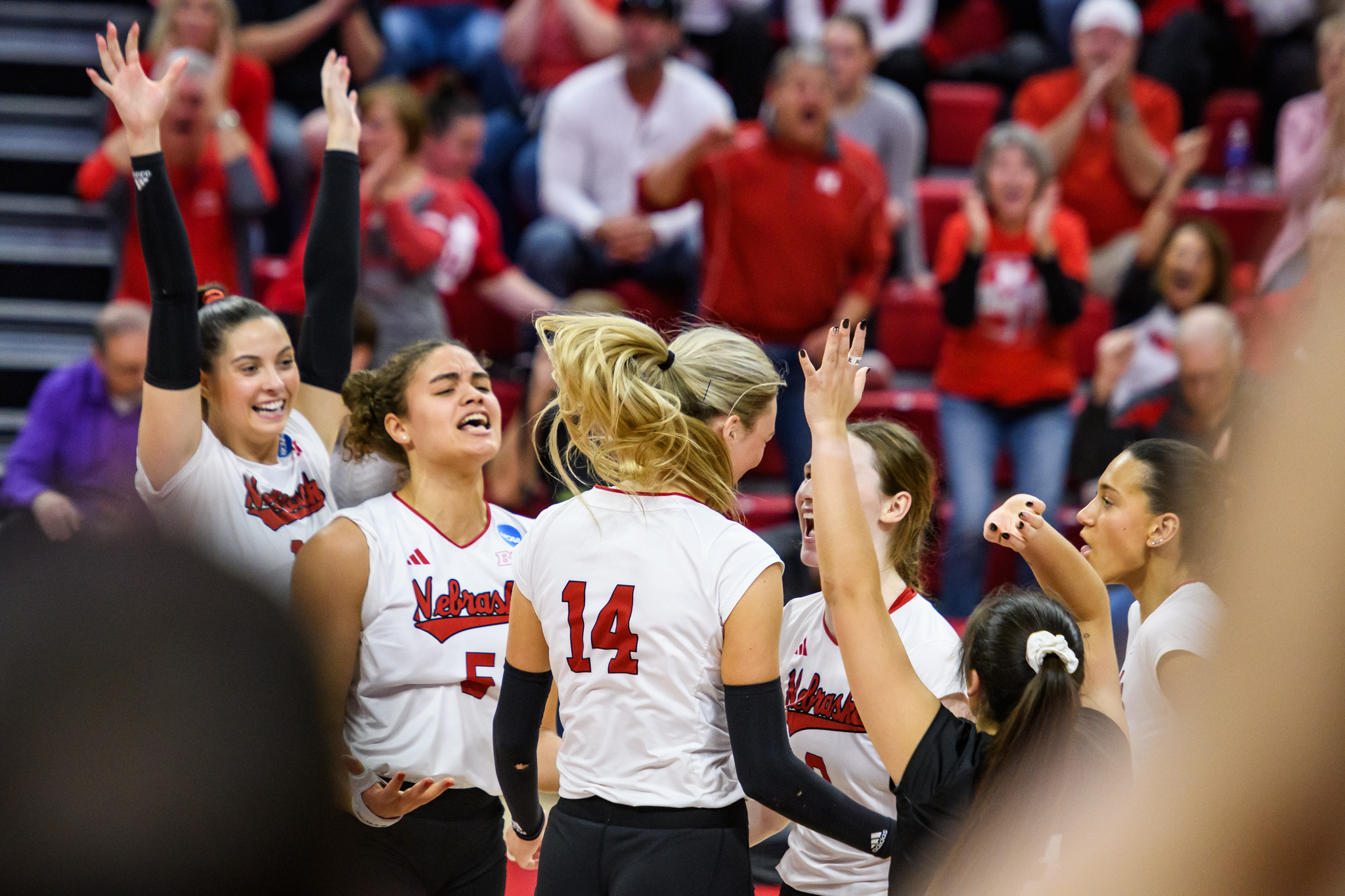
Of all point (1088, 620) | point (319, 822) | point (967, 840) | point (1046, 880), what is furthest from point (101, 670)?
point (1088, 620)

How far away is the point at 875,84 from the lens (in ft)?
18.6

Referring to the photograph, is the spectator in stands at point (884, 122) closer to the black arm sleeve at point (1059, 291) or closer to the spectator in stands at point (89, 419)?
the black arm sleeve at point (1059, 291)

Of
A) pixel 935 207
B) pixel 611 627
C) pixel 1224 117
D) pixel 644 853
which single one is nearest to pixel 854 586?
pixel 611 627

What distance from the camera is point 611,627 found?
1.72 m

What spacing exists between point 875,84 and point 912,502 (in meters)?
3.96

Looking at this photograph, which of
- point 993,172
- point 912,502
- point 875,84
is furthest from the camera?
point 875,84

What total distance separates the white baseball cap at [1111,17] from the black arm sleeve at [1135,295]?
1.04 m

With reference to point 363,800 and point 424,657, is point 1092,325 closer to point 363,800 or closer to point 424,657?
point 424,657

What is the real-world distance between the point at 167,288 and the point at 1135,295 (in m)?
4.23

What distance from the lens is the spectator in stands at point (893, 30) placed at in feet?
19.6

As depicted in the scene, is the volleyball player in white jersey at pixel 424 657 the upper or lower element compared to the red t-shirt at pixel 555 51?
lower

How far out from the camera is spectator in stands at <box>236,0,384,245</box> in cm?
552

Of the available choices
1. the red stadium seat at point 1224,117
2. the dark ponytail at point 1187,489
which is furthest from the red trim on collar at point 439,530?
the red stadium seat at point 1224,117

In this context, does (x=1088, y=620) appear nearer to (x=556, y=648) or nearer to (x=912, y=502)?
(x=912, y=502)
